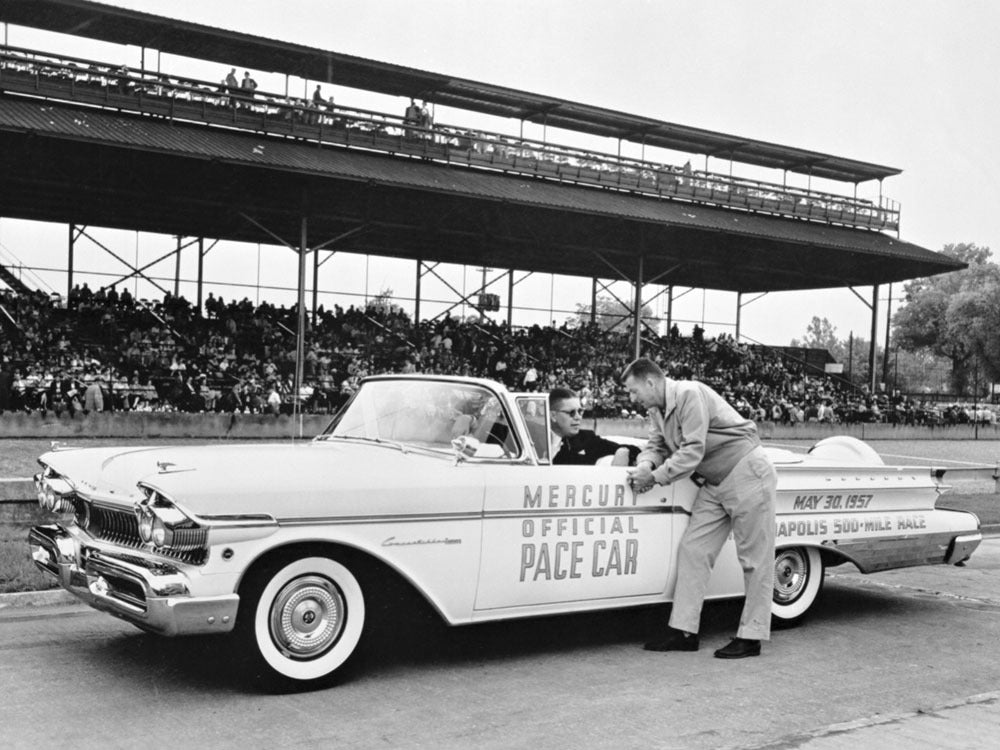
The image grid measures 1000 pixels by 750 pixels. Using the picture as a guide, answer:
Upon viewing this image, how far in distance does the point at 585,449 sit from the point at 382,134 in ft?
72.8

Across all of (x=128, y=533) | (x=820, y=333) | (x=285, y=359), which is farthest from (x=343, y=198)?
(x=820, y=333)

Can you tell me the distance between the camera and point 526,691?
5199 mm

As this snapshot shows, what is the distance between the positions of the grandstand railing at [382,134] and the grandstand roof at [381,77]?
146 centimetres

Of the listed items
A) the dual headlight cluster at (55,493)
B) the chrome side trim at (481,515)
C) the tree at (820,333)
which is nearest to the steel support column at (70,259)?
the dual headlight cluster at (55,493)

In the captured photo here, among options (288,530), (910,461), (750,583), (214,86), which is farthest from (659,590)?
(214,86)

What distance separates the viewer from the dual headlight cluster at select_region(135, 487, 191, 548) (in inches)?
183

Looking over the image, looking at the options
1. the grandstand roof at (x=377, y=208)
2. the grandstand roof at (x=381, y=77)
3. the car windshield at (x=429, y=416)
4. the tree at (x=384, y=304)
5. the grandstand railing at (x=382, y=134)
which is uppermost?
the grandstand roof at (x=381, y=77)

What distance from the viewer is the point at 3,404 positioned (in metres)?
21.0

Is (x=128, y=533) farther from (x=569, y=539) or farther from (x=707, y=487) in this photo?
(x=707, y=487)

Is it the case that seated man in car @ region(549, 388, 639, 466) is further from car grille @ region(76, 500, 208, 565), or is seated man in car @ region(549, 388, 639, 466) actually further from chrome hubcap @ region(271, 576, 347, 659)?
car grille @ region(76, 500, 208, 565)

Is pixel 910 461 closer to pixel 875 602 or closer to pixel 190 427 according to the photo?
pixel 190 427

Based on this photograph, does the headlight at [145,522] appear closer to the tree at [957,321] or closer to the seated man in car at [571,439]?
the seated man in car at [571,439]

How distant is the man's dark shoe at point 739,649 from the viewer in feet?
19.6

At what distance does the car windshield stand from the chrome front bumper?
160cm
